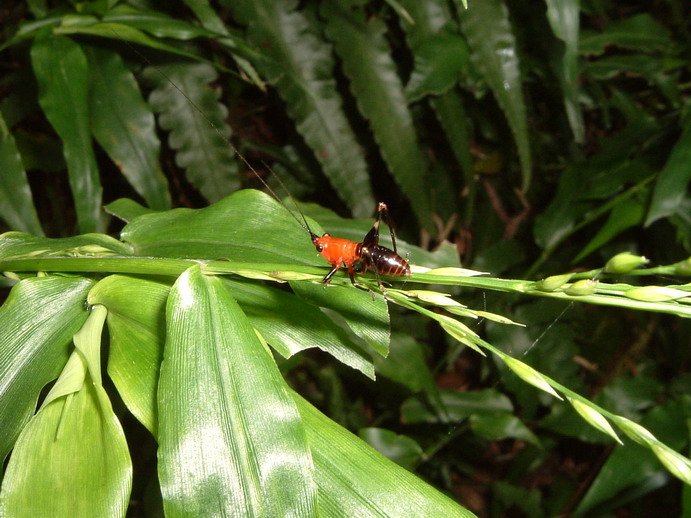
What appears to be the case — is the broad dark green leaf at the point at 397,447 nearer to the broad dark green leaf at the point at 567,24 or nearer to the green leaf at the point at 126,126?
the green leaf at the point at 126,126

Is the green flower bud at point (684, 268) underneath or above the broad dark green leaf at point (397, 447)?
above

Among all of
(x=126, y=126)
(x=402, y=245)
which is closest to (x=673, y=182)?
(x=402, y=245)

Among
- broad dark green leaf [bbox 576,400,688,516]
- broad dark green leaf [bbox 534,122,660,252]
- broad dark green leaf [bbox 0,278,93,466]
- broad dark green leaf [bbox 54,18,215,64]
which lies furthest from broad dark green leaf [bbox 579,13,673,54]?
broad dark green leaf [bbox 0,278,93,466]

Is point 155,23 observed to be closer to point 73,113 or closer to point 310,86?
point 73,113

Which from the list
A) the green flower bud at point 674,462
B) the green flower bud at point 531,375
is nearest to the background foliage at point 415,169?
the green flower bud at point 531,375

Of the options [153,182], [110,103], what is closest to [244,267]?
[153,182]

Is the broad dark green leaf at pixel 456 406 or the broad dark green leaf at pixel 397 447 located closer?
the broad dark green leaf at pixel 397 447
